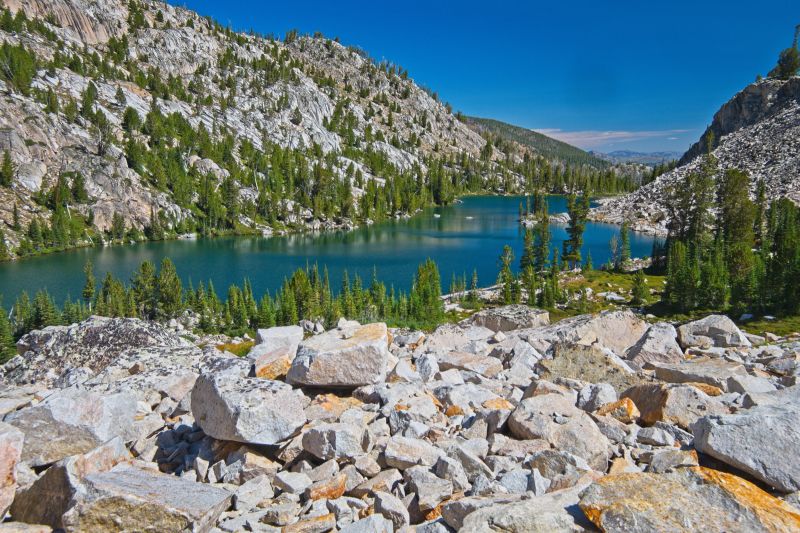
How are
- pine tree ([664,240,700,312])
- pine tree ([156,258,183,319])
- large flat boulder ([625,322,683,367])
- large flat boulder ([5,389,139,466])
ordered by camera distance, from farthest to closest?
pine tree ([156,258,183,319]) < pine tree ([664,240,700,312]) < large flat boulder ([625,322,683,367]) < large flat boulder ([5,389,139,466])

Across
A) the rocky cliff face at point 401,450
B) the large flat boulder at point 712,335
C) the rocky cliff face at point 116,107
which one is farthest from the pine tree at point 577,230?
the rocky cliff face at point 116,107

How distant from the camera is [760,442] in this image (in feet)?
21.1

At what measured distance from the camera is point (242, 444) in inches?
334

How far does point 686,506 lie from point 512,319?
29554 mm

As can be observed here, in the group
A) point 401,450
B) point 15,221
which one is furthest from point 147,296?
point 15,221

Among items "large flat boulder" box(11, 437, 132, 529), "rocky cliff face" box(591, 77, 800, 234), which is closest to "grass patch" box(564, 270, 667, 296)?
"rocky cliff face" box(591, 77, 800, 234)

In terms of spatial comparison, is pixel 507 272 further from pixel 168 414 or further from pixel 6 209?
pixel 6 209

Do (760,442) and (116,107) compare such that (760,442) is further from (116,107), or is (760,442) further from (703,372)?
(116,107)

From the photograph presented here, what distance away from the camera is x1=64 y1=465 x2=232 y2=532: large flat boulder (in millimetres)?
6027

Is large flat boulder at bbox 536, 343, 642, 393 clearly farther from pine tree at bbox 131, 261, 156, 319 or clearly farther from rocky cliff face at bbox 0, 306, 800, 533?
pine tree at bbox 131, 261, 156, 319

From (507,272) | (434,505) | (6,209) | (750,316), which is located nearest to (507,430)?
(434,505)

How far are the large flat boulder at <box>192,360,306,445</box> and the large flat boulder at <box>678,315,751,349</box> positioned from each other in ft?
54.6

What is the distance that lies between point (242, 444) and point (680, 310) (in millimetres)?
49831

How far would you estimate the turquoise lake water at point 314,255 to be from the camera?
246ft
